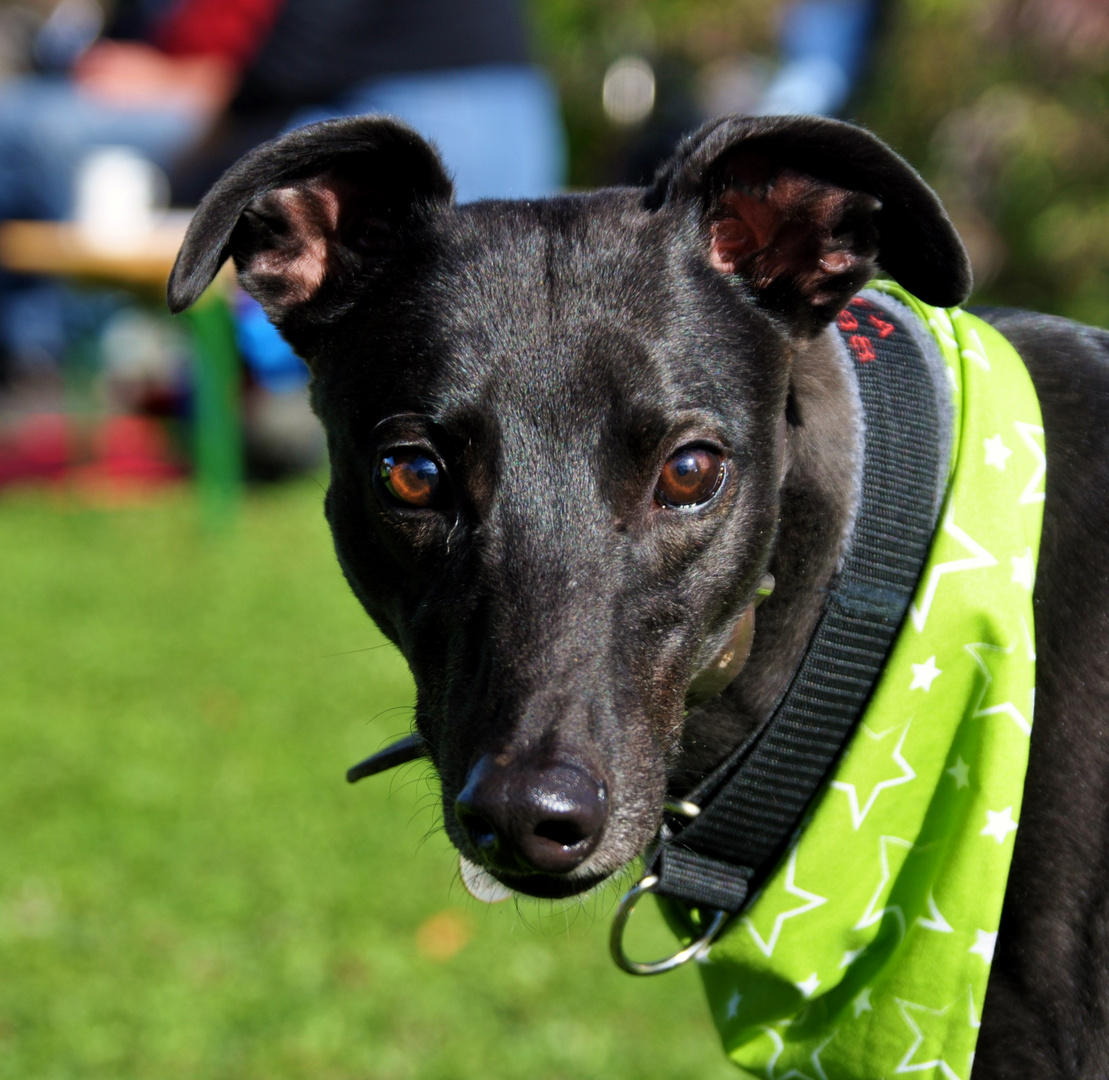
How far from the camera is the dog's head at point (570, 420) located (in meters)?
1.86

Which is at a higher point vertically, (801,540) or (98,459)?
(801,540)

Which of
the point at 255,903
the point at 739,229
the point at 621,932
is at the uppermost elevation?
the point at 739,229

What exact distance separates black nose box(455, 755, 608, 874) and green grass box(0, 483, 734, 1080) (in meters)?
0.40

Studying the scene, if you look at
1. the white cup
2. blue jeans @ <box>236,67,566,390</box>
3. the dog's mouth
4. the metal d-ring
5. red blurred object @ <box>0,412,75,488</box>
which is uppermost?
the dog's mouth

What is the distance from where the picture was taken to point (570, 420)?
77.4 inches

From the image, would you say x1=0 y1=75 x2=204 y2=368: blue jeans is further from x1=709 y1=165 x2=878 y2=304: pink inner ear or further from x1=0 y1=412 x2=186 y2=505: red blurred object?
x1=709 y1=165 x2=878 y2=304: pink inner ear

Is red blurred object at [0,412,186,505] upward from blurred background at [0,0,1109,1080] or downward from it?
downward

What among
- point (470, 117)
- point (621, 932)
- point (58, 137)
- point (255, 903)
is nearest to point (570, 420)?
point (621, 932)

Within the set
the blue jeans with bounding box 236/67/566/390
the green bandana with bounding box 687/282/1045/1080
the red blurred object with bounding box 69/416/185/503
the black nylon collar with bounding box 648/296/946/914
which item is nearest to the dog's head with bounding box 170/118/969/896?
the black nylon collar with bounding box 648/296/946/914

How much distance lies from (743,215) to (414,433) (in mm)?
727

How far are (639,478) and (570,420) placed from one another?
14cm

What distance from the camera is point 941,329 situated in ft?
7.36

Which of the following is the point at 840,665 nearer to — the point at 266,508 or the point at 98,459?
the point at 266,508

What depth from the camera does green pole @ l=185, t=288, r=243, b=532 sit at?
704 centimetres
